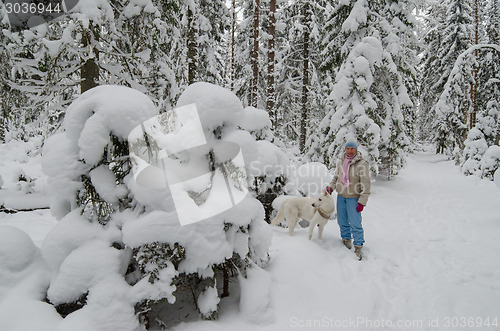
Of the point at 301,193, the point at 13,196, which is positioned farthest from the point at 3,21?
the point at 301,193

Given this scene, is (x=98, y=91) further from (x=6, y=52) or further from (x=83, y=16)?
(x=6, y=52)

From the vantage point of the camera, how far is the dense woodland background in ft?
18.5

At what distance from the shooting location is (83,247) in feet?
9.68

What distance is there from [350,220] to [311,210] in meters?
0.80

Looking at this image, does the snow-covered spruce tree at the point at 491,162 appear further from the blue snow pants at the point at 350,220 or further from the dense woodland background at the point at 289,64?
the blue snow pants at the point at 350,220

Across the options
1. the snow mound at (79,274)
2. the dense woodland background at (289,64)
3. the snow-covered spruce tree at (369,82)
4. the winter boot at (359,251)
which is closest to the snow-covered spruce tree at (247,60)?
the dense woodland background at (289,64)

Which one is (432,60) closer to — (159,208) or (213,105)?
(213,105)

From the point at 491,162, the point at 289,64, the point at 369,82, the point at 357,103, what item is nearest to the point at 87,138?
the point at 357,103

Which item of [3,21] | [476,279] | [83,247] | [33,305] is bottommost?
[476,279]

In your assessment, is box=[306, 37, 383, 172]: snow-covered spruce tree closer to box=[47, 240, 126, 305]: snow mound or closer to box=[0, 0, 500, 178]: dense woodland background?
box=[0, 0, 500, 178]: dense woodland background

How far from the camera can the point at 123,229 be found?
299 cm

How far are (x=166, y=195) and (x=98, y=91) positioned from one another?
153cm

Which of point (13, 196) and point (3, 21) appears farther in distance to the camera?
point (13, 196)

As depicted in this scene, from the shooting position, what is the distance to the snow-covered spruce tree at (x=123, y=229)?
2793 mm
